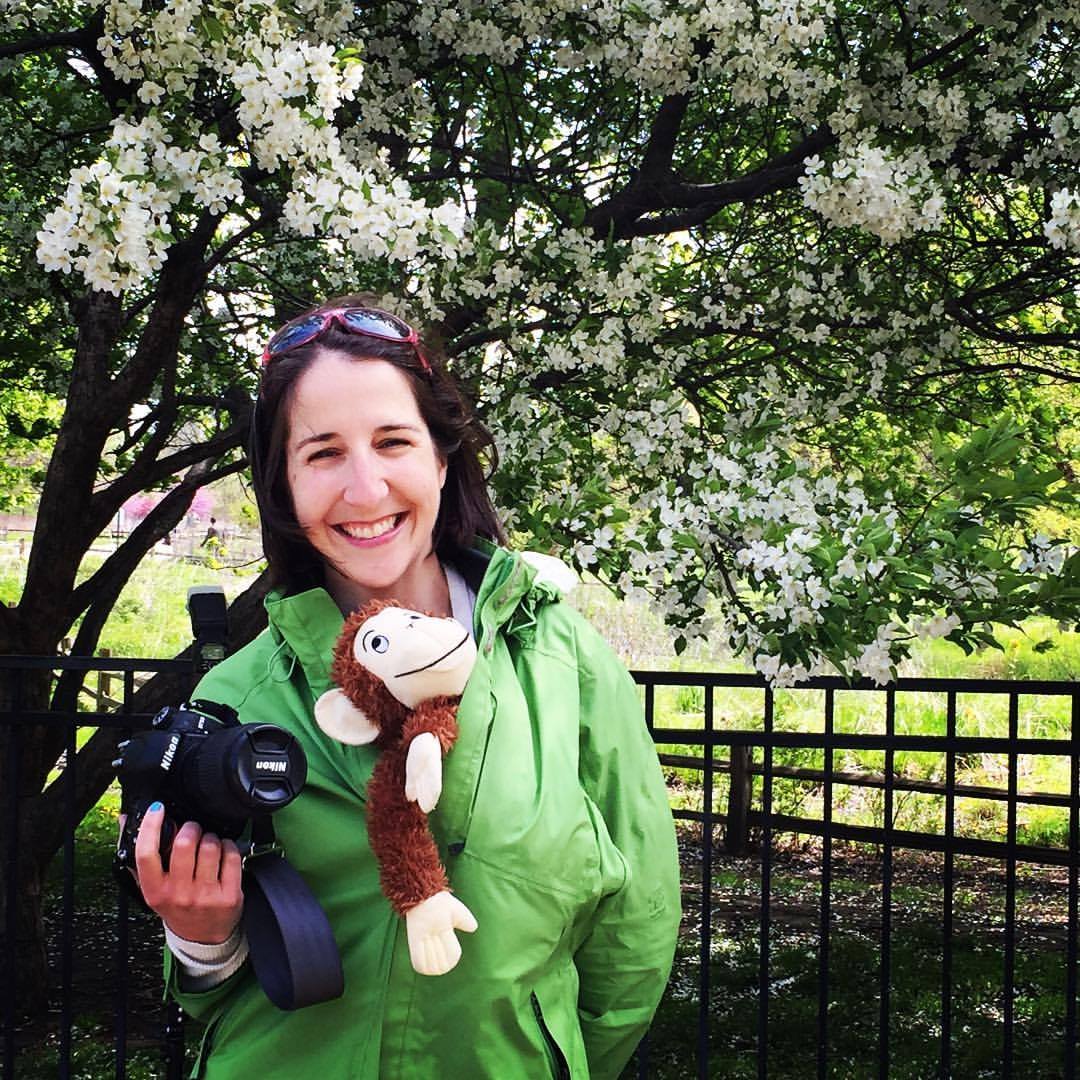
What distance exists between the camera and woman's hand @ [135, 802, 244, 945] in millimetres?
1399

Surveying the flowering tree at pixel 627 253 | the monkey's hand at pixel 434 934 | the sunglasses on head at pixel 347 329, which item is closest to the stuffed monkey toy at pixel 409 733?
the monkey's hand at pixel 434 934

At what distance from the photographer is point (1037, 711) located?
10.9 meters

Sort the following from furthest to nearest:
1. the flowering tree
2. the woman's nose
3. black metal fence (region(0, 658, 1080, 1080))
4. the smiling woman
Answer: black metal fence (region(0, 658, 1080, 1080)) < the flowering tree < the woman's nose < the smiling woman

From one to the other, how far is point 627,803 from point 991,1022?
4.92 metres

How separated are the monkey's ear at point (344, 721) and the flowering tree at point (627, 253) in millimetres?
1612

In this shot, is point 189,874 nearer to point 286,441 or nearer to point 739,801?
point 286,441

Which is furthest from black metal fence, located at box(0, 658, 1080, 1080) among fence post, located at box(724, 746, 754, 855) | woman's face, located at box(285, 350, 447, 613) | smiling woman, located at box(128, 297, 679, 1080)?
woman's face, located at box(285, 350, 447, 613)

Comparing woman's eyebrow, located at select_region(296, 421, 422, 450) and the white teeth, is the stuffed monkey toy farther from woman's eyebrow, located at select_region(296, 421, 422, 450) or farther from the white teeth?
woman's eyebrow, located at select_region(296, 421, 422, 450)

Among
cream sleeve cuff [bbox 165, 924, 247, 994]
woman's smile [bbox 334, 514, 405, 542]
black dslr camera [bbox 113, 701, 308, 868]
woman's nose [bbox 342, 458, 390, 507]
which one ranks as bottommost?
cream sleeve cuff [bbox 165, 924, 247, 994]

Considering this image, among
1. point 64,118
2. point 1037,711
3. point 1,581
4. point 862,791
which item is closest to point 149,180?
point 64,118

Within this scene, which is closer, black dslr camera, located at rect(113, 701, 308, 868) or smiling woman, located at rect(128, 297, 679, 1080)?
black dslr camera, located at rect(113, 701, 308, 868)

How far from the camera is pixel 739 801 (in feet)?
30.5

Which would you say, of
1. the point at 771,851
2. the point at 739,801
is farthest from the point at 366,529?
the point at 739,801

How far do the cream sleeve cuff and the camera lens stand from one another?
0.62 ft
